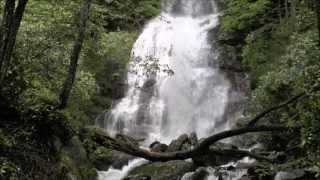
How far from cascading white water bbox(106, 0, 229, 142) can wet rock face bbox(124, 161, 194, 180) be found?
5.29 metres

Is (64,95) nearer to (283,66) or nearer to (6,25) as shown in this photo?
(6,25)

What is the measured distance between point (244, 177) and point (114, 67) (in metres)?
12.2

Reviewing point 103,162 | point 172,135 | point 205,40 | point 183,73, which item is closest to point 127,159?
point 103,162

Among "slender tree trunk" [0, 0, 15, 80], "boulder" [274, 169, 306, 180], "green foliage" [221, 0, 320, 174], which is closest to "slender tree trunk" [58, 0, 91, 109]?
"slender tree trunk" [0, 0, 15, 80]

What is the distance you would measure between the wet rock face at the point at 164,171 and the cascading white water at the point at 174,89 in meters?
5.29

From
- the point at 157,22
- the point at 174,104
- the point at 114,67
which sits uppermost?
the point at 157,22

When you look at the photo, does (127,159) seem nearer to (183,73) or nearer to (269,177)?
(269,177)

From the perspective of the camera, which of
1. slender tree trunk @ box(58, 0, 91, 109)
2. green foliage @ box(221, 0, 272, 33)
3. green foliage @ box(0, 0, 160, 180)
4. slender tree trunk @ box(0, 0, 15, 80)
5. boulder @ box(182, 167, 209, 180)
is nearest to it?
slender tree trunk @ box(0, 0, 15, 80)

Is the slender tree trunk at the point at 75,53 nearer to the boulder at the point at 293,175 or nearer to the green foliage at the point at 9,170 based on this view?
the green foliage at the point at 9,170

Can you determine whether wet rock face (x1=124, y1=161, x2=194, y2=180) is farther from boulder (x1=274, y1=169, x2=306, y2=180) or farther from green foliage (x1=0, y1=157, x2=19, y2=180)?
green foliage (x1=0, y1=157, x2=19, y2=180)

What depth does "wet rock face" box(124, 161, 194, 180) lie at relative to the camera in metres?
15.1

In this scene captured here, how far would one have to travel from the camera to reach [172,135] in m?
23.1

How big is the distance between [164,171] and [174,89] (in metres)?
10.7

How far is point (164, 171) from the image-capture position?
51.0 feet
